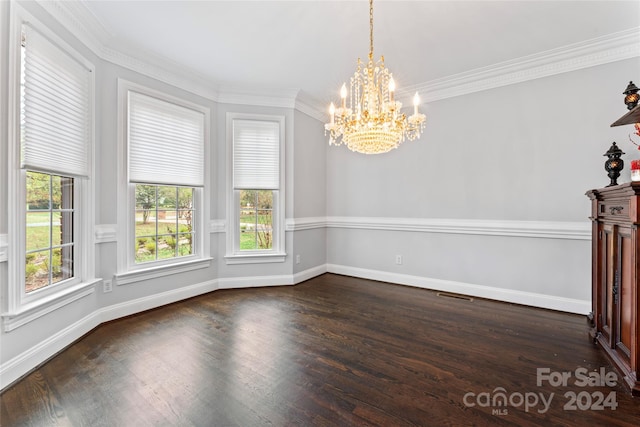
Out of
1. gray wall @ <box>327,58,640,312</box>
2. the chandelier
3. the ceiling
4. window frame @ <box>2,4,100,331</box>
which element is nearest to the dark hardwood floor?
window frame @ <box>2,4,100,331</box>

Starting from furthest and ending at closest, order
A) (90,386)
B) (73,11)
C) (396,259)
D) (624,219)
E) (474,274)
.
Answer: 1. (396,259)
2. (474,274)
3. (73,11)
4. (624,219)
5. (90,386)

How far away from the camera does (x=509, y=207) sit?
3.35 meters

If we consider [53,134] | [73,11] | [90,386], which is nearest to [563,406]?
[90,386]

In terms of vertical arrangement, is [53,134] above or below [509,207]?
above

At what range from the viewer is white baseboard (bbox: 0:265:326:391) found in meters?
1.89

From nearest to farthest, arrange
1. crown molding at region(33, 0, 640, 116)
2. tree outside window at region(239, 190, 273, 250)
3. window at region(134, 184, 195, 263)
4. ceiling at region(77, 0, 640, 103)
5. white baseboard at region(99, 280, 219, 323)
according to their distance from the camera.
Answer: ceiling at region(77, 0, 640, 103) < crown molding at region(33, 0, 640, 116) < white baseboard at region(99, 280, 219, 323) < window at region(134, 184, 195, 263) < tree outside window at region(239, 190, 273, 250)

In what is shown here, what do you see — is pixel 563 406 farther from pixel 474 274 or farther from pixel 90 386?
pixel 90 386

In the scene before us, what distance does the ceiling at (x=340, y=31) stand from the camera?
2295mm

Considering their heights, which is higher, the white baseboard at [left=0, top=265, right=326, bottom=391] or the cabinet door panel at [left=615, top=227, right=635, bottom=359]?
the cabinet door panel at [left=615, top=227, right=635, bottom=359]

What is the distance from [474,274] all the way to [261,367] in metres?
2.90

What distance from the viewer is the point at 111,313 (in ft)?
9.28

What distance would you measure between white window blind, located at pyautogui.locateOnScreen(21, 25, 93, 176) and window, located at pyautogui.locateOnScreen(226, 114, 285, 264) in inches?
64.0

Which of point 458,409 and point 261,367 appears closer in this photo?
point 458,409

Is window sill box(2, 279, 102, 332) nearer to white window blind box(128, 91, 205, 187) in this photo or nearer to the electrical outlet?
A: the electrical outlet
